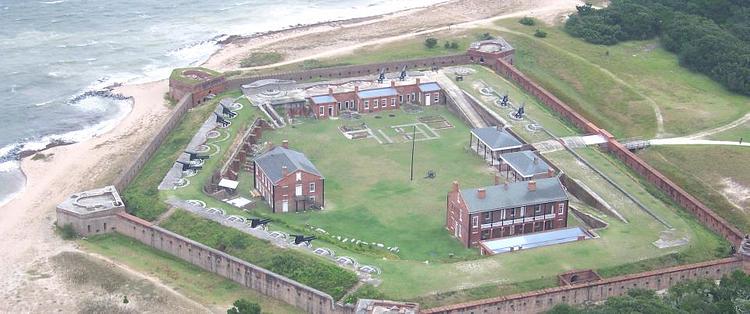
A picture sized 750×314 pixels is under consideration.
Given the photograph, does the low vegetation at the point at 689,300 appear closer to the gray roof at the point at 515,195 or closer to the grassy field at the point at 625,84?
the gray roof at the point at 515,195

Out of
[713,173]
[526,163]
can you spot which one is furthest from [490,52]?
[713,173]

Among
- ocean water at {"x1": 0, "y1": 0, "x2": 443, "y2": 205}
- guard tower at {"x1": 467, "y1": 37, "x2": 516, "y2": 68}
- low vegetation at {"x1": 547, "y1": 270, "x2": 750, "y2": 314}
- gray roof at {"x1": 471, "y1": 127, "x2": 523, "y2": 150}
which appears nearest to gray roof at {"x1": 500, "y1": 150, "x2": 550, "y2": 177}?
gray roof at {"x1": 471, "y1": 127, "x2": 523, "y2": 150}

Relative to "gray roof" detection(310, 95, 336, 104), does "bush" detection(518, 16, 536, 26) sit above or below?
above

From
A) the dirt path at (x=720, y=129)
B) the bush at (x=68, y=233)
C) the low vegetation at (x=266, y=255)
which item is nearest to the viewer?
the low vegetation at (x=266, y=255)

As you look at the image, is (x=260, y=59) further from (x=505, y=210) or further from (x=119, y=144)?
(x=505, y=210)

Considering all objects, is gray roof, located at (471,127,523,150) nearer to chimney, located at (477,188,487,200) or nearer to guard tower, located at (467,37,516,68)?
chimney, located at (477,188,487,200)

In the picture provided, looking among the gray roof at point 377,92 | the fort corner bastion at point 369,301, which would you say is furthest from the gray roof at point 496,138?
the gray roof at point 377,92

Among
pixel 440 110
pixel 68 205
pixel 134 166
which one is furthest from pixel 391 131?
pixel 68 205
